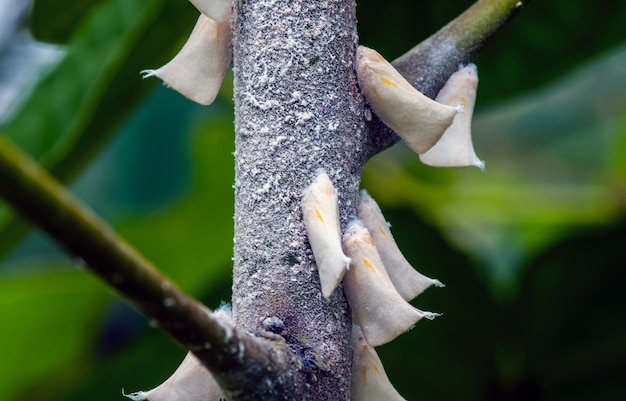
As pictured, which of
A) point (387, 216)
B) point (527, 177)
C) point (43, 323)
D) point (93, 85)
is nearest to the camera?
point (93, 85)

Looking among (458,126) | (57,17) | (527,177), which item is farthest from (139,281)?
(527,177)

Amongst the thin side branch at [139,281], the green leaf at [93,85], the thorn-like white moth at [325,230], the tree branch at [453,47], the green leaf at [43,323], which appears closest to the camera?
the thin side branch at [139,281]

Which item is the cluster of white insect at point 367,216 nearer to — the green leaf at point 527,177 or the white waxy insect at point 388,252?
the white waxy insect at point 388,252

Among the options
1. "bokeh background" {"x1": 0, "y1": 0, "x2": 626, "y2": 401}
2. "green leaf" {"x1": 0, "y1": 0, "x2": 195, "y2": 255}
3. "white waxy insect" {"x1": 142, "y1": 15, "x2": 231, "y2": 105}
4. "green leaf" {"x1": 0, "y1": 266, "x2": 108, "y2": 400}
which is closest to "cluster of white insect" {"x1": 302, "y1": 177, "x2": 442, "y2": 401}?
"white waxy insect" {"x1": 142, "y1": 15, "x2": 231, "y2": 105}

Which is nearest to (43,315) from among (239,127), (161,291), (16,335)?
(16,335)

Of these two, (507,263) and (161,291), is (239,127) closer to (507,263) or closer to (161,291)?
(161,291)

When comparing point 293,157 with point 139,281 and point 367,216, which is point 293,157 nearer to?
point 367,216

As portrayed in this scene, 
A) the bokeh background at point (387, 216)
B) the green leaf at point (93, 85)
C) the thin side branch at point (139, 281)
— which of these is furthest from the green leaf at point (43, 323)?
the thin side branch at point (139, 281)
